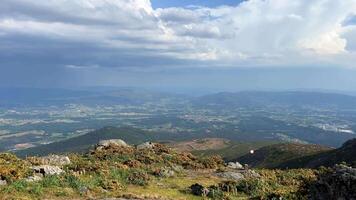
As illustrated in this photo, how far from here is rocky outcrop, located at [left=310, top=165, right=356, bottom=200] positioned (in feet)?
57.5

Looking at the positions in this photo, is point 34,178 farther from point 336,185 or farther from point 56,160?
point 336,185

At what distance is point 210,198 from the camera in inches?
1037

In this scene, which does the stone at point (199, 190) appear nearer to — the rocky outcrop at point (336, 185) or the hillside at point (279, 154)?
the rocky outcrop at point (336, 185)

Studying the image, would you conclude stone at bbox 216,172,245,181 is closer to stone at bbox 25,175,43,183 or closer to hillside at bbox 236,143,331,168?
stone at bbox 25,175,43,183

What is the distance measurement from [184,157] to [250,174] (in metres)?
9.85

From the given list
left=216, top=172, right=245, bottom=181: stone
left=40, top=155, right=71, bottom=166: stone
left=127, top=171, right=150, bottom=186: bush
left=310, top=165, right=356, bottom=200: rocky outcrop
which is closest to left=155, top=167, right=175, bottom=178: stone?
left=127, top=171, right=150, bottom=186: bush

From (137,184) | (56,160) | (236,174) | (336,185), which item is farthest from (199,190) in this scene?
(56,160)

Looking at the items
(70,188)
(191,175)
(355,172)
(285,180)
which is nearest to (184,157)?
(191,175)

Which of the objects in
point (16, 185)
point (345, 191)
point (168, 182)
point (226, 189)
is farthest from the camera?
point (168, 182)

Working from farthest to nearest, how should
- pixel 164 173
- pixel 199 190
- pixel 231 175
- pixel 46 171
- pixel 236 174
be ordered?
pixel 231 175 → pixel 236 174 → pixel 164 173 → pixel 46 171 → pixel 199 190

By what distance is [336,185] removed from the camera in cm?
1798

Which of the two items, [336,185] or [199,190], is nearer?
[336,185]

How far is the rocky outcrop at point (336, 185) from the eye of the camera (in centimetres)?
1753

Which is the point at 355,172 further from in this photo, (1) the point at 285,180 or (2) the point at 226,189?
(1) the point at 285,180
